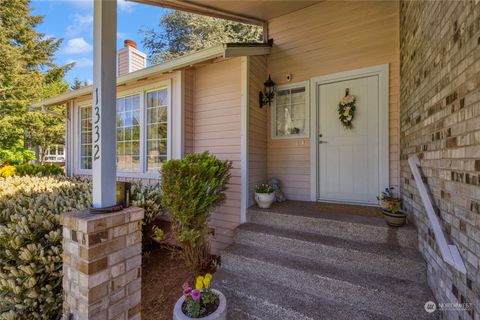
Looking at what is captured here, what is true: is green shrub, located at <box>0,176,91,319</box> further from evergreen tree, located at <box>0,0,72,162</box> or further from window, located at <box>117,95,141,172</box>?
evergreen tree, located at <box>0,0,72,162</box>

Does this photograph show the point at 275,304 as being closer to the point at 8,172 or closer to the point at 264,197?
the point at 264,197

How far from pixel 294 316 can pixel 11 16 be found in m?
19.2

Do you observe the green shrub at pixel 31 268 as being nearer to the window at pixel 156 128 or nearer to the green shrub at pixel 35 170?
the window at pixel 156 128

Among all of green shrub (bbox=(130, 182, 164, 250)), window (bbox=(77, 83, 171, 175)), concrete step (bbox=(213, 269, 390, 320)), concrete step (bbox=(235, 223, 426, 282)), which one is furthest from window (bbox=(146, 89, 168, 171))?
concrete step (bbox=(213, 269, 390, 320))

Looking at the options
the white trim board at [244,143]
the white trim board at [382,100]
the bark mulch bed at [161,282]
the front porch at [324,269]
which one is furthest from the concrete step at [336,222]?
the bark mulch bed at [161,282]

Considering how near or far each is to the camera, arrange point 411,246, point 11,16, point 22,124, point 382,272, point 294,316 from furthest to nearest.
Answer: point 11,16 < point 22,124 < point 411,246 < point 382,272 < point 294,316

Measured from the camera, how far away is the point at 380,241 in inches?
94.8

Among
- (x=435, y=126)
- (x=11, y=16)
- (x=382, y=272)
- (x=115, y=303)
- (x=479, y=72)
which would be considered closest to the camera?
(x=479, y=72)

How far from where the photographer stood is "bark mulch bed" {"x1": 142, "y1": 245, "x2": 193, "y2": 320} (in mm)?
2191

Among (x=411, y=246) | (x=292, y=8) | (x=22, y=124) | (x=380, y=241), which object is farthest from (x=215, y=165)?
(x=22, y=124)

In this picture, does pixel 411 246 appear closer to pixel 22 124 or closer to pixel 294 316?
pixel 294 316

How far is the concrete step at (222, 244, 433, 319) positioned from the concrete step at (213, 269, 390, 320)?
0.07 m

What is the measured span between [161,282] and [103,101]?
89.5 inches

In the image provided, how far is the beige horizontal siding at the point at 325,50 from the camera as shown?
3.16m
